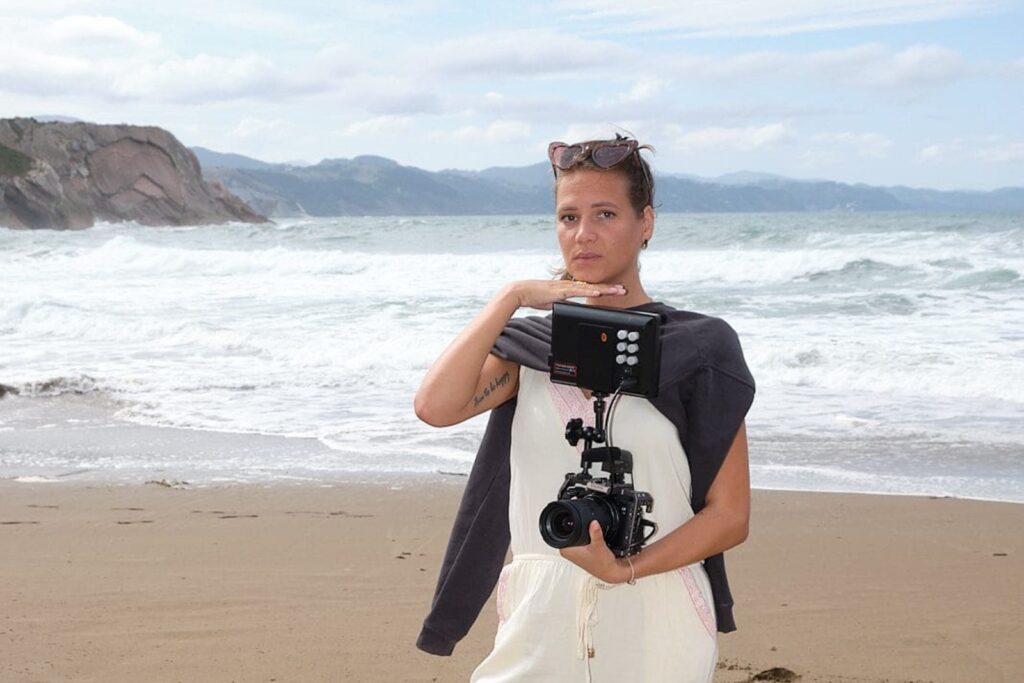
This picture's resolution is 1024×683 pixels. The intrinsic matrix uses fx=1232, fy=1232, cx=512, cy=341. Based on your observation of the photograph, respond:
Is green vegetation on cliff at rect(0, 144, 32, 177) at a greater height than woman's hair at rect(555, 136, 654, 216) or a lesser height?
greater

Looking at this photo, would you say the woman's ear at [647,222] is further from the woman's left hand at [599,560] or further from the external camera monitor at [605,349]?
the woman's left hand at [599,560]

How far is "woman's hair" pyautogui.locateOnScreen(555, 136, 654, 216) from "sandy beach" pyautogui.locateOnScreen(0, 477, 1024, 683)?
7.33 feet

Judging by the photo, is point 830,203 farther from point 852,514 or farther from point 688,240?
point 852,514

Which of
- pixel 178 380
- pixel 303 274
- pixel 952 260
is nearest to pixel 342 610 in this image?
pixel 178 380

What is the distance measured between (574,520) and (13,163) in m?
74.1

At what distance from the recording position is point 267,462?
22.8 feet

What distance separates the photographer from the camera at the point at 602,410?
5.04 feet

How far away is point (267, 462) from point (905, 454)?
11.9 feet

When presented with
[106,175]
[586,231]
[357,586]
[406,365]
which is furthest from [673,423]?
[106,175]

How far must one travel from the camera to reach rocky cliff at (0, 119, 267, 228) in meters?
69.8

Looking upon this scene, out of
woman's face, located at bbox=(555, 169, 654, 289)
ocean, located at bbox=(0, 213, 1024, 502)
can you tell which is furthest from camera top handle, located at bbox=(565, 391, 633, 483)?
ocean, located at bbox=(0, 213, 1024, 502)

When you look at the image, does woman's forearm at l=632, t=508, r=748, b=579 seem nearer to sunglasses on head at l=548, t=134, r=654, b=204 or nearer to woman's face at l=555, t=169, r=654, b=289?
woman's face at l=555, t=169, r=654, b=289

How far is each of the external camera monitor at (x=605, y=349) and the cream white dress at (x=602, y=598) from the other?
0.08 metres

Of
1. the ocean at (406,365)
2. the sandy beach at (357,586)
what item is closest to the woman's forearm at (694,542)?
the ocean at (406,365)
